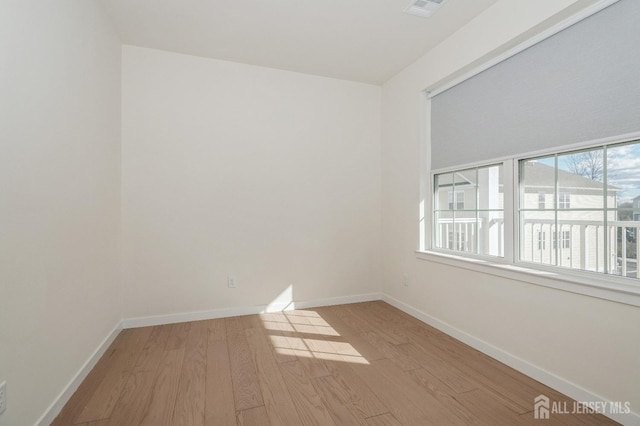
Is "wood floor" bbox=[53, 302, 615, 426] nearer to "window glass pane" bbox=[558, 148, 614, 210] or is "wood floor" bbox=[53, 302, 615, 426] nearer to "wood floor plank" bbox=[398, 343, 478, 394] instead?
"wood floor plank" bbox=[398, 343, 478, 394]

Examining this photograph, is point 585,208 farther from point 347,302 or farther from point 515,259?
point 347,302

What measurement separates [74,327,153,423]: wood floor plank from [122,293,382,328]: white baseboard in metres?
0.17

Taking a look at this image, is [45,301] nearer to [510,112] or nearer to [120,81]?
[120,81]

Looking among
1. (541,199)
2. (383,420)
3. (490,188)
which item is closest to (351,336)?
(383,420)

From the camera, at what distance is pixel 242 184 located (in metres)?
3.29

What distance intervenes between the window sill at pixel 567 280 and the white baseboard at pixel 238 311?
1.50 m

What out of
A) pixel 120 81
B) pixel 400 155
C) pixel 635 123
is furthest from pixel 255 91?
pixel 635 123

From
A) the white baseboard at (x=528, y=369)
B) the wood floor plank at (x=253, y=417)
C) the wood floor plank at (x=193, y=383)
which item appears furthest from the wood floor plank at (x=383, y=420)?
the white baseboard at (x=528, y=369)

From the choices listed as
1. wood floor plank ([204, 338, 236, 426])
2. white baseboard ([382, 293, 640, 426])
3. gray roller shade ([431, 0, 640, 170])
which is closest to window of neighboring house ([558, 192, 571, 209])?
gray roller shade ([431, 0, 640, 170])

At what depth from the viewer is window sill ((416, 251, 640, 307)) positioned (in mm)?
1608

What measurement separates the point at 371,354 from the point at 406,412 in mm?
685

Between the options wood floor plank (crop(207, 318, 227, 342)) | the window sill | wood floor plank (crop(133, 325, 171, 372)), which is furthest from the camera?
wood floor plank (crop(207, 318, 227, 342))

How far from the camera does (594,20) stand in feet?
5.86

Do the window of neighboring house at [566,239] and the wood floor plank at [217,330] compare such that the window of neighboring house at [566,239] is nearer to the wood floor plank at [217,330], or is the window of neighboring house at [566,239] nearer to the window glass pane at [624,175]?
the window glass pane at [624,175]
